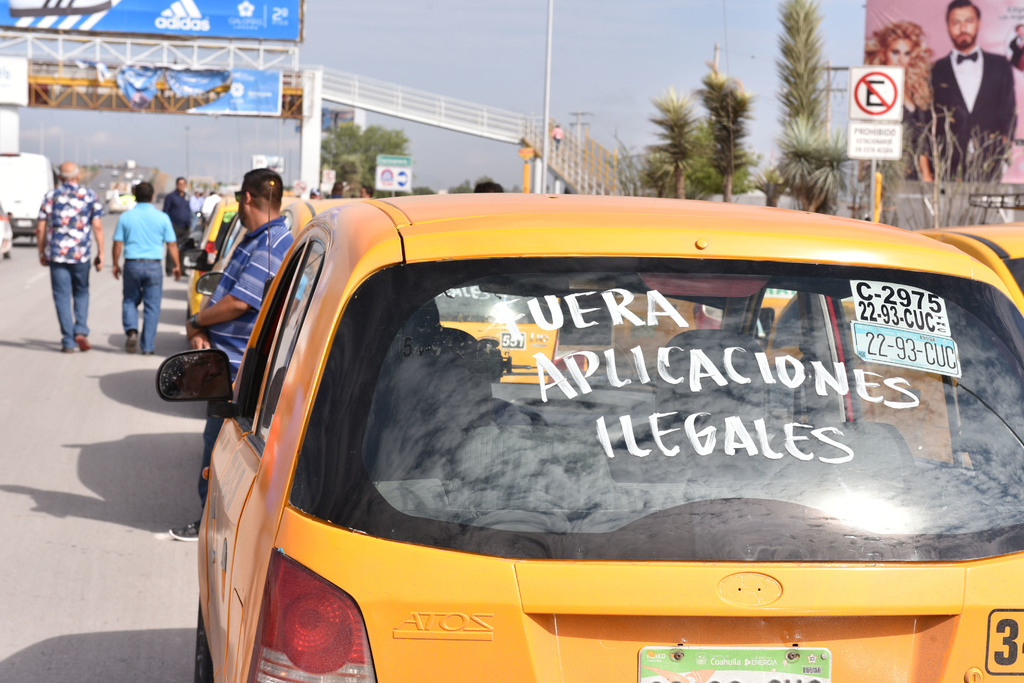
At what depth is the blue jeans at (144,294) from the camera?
13258 millimetres

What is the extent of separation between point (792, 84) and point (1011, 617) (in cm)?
2933

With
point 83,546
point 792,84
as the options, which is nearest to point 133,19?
point 792,84

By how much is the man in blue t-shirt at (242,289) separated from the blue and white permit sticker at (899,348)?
4114 mm

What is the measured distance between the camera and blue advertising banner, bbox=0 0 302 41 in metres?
49.5

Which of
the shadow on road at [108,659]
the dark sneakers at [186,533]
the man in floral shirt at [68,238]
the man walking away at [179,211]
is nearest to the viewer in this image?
the shadow on road at [108,659]

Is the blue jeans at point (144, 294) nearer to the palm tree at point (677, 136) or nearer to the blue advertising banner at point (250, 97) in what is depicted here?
the palm tree at point (677, 136)

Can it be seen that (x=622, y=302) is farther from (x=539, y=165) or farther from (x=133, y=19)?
(x=133, y=19)

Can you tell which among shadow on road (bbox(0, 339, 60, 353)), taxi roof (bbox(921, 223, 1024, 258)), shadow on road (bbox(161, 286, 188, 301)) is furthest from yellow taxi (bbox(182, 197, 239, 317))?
taxi roof (bbox(921, 223, 1024, 258))

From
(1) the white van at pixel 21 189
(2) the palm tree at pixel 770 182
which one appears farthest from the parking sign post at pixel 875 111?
(1) the white van at pixel 21 189

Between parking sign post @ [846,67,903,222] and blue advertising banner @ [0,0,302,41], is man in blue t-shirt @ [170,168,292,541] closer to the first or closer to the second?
parking sign post @ [846,67,903,222]

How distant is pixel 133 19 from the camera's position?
49.6 meters

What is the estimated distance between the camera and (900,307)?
231 centimetres

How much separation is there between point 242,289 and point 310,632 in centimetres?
439

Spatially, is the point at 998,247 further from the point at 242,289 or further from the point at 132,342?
the point at 132,342
